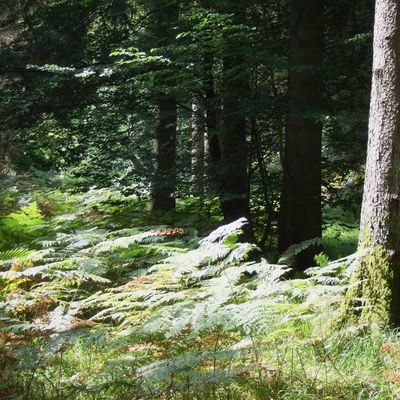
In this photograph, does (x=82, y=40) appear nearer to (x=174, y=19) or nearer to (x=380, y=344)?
(x=174, y=19)

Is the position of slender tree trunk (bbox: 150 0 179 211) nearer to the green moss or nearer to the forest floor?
the forest floor

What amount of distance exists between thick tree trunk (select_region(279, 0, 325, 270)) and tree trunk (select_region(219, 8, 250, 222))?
0.72 meters

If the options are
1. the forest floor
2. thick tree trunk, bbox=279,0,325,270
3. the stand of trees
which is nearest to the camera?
the forest floor

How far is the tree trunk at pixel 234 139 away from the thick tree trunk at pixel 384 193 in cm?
359

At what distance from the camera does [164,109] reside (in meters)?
9.59

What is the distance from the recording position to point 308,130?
770 centimetres

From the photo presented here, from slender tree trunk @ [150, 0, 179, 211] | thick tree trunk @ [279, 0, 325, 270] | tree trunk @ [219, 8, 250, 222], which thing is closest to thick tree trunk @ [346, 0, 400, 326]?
thick tree trunk @ [279, 0, 325, 270]

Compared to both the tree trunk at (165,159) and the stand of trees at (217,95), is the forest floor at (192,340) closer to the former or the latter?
the stand of trees at (217,95)

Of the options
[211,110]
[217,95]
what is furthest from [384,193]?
[211,110]

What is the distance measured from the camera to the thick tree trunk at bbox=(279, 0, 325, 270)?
7562 millimetres

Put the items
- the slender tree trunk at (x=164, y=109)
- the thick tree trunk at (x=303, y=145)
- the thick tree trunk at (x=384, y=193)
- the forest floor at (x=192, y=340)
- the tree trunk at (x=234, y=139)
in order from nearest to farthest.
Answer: the forest floor at (x=192, y=340) → the thick tree trunk at (x=384, y=193) → the thick tree trunk at (x=303, y=145) → the tree trunk at (x=234, y=139) → the slender tree trunk at (x=164, y=109)

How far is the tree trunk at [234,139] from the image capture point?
7798 millimetres

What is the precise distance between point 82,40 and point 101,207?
337cm

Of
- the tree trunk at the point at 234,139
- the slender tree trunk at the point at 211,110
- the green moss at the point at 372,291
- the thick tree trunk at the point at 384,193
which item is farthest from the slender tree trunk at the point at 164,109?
the green moss at the point at 372,291
